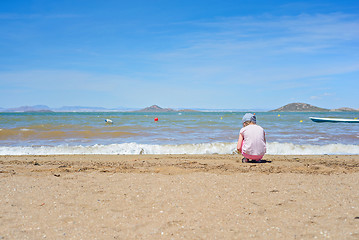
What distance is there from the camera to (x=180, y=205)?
388cm

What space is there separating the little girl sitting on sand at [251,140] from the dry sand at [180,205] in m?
1.26

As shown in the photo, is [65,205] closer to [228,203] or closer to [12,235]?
[12,235]

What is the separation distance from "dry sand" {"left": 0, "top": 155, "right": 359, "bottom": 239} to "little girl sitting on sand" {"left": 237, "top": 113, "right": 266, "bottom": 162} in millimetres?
1255

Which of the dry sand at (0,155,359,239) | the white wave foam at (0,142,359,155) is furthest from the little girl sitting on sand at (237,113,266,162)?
the white wave foam at (0,142,359,155)

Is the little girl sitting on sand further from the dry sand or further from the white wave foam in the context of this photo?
the white wave foam

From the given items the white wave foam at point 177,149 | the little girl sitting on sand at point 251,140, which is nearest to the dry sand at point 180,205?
the little girl sitting on sand at point 251,140

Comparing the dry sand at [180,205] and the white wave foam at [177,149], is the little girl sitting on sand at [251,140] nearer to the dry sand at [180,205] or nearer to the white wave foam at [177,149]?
the dry sand at [180,205]

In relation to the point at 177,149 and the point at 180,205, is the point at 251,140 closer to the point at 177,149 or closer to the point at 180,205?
the point at 180,205

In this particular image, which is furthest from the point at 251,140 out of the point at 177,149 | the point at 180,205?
the point at 177,149

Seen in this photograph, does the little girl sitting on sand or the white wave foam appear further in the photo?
the white wave foam

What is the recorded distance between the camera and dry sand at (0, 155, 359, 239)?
3.08 m

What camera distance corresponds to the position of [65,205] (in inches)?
154

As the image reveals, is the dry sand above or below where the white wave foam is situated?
above

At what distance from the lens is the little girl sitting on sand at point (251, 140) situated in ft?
22.7
